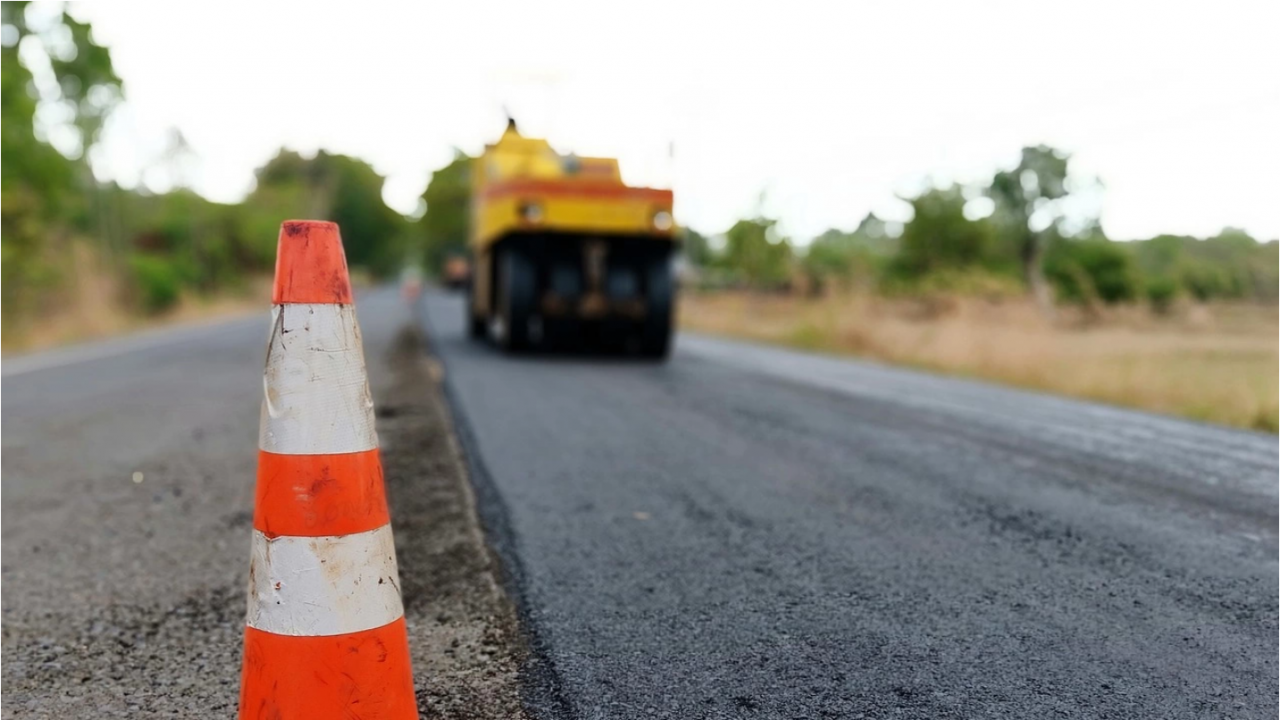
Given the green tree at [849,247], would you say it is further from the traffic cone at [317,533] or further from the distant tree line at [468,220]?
the traffic cone at [317,533]

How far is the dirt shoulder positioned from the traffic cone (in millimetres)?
328

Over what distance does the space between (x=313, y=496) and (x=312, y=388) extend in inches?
8.3

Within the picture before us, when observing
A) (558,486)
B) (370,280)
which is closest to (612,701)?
(558,486)

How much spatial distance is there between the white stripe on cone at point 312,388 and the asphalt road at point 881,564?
780 mm

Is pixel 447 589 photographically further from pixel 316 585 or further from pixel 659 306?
pixel 659 306

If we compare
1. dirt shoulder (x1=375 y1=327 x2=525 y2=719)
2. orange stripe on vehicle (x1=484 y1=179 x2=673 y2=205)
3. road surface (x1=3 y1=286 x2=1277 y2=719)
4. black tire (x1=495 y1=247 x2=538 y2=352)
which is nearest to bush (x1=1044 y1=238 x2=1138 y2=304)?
orange stripe on vehicle (x1=484 y1=179 x2=673 y2=205)

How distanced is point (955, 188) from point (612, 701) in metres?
36.5

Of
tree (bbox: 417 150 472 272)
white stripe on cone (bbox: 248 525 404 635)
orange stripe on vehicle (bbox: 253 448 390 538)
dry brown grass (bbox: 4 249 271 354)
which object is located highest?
tree (bbox: 417 150 472 272)

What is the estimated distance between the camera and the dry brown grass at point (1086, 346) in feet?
29.4

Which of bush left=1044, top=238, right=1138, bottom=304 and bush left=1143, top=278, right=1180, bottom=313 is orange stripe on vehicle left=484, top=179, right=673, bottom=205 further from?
bush left=1044, top=238, right=1138, bottom=304

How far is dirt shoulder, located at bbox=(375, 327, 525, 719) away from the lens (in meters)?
2.34

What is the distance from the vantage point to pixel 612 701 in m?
2.26

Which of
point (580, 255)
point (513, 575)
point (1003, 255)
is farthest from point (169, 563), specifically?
point (1003, 255)

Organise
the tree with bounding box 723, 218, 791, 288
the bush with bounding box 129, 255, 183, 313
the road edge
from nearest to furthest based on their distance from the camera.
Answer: the road edge < the bush with bounding box 129, 255, 183, 313 < the tree with bounding box 723, 218, 791, 288
